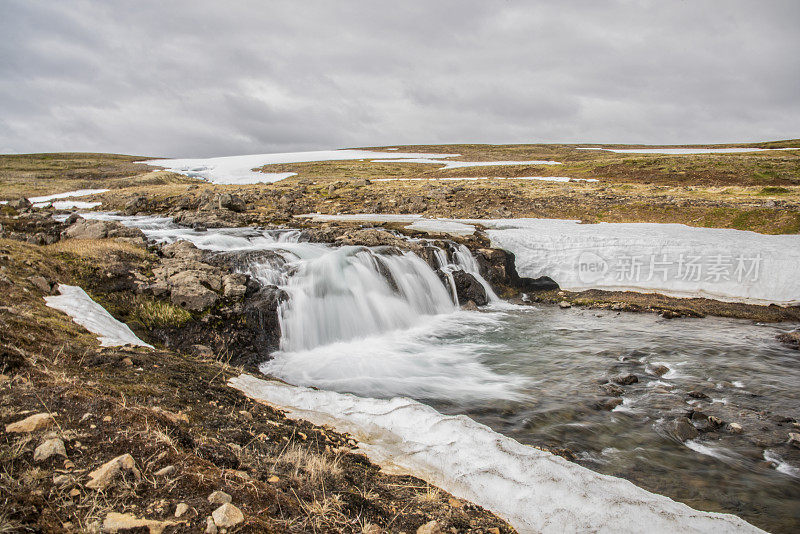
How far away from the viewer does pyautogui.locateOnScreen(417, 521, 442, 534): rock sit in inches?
133

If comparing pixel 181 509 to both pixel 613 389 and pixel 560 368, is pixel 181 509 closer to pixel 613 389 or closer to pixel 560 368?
pixel 613 389

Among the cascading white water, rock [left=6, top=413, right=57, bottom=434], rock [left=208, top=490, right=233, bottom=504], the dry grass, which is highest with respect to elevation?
Result: the dry grass

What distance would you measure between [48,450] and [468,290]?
16.6 metres

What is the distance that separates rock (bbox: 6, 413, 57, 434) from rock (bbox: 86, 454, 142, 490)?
2.57 ft

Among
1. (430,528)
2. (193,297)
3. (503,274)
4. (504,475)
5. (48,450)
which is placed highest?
(48,450)

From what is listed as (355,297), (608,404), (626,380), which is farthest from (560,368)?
(355,297)

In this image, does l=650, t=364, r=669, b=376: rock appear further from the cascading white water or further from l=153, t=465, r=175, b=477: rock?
l=153, t=465, r=175, b=477: rock

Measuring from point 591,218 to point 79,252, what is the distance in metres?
27.9

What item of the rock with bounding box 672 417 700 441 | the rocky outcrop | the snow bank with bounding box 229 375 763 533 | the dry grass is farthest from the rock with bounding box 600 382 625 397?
the dry grass

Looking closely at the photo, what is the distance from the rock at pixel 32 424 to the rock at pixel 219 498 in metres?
1.66

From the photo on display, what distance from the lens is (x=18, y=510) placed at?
2.44 m

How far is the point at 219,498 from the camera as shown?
293cm

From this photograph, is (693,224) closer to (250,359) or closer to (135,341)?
(250,359)

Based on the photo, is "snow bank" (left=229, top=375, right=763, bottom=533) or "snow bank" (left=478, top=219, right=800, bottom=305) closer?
"snow bank" (left=229, top=375, right=763, bottom=533)
